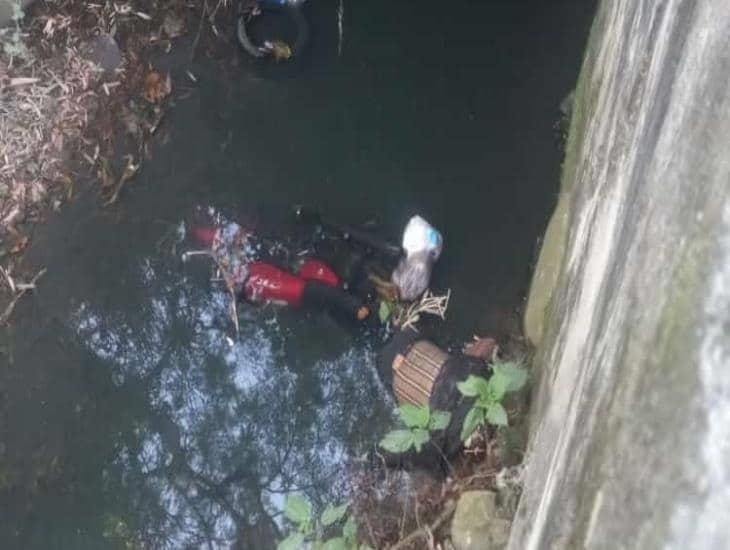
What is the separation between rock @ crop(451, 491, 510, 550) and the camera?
10.4ft

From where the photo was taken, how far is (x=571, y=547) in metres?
1.50

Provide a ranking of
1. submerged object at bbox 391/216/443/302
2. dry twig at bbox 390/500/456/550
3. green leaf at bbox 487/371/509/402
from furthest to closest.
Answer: submerged object at bbox 391/216/443/302, dry twig at bbox 390/500/456/550, green leaf at bbox 487/371/509/402

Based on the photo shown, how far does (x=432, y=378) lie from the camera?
4.05 m

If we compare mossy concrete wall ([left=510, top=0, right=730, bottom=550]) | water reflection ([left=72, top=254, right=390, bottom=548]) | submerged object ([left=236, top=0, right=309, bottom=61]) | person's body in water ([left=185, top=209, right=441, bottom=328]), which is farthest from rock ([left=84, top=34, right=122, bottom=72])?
mossy concrete wall ([left=510, top=0, right=730, bottom=550])

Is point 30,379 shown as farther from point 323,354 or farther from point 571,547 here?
point 571,547

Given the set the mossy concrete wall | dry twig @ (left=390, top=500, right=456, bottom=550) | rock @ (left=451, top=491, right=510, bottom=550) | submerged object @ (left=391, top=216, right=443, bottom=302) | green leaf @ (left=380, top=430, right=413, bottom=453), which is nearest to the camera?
the mossy concrete wall

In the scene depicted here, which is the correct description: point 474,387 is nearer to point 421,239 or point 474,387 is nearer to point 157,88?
point 421,239

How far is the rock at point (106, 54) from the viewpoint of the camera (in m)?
5.16

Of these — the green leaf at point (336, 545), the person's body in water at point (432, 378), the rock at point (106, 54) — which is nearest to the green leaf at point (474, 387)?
the person's body in water at point (432, 378)

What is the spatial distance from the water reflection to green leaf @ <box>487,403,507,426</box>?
4.80ft

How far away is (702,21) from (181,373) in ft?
12.3

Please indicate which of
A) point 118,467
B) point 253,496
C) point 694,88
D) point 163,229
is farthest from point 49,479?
point 694,88

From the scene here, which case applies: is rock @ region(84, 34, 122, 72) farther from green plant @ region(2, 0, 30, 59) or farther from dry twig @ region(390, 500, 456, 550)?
dry twig @ region(390, 500, 456, 550)

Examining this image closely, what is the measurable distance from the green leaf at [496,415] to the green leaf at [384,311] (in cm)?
154
